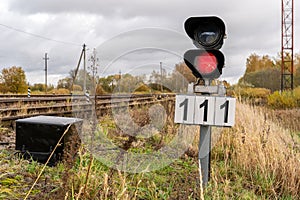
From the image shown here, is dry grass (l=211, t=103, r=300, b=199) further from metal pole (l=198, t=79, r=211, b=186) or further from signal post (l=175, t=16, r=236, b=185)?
signal post (l=175, t=16, r=236, b=185)

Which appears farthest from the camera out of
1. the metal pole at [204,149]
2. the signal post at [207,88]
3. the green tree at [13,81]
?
the green tree at [13,81]

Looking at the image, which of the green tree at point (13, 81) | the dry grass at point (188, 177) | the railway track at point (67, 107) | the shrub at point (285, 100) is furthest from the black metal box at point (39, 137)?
the green tree at point (13, 81)

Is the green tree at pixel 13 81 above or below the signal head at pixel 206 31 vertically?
above

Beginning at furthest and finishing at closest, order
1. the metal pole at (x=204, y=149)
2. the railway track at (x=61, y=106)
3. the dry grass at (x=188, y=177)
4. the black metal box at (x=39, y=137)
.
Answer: the railway track at (x=61, y=106), the black metal box at (x=39, y=137), the metal pole at (x=204, y=149), the dry grass at (x=188, y=177)

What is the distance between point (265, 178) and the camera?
3.76 meters

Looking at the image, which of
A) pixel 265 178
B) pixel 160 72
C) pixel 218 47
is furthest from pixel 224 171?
pixel 218 47

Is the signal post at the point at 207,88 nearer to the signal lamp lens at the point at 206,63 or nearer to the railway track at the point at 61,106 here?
the signal lamp lens at the point at 206,63

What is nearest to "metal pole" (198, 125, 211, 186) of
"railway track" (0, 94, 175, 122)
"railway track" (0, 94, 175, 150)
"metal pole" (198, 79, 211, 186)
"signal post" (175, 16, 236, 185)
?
"metal pole" (198, 79, 211, 186)

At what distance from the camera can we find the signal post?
2.87 m

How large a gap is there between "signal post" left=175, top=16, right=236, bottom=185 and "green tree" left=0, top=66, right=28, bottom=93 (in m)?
37.4

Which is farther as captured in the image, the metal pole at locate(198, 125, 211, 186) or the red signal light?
the metal pole at locate(198, 125, 211, 186)

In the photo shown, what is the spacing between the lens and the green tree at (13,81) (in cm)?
3775

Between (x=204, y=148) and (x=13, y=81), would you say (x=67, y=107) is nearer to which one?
(x=204, y=148)

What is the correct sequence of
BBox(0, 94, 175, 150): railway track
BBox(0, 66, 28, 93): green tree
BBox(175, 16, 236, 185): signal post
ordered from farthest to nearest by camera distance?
BBox(0, 66, 28, 93): green tree
BBox(0, 94, 175, 150): railway track
BBox(175, 16, 236, 185): signal post
